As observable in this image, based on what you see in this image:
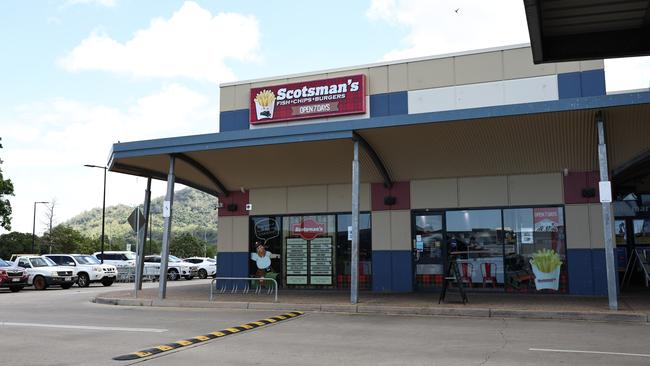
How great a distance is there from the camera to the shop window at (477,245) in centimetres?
1689

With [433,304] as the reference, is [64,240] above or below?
above

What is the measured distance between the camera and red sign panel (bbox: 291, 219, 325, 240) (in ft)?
62.7

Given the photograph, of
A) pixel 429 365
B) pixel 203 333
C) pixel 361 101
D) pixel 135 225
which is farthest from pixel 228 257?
pixel 429 365

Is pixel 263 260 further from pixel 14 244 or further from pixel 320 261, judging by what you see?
pixel 14 244

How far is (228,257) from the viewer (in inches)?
792

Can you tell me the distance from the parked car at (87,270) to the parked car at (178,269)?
599cm

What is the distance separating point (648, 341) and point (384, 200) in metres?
9.74

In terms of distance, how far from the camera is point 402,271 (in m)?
17.7

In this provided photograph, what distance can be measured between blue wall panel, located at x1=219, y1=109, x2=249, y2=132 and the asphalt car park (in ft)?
28.4

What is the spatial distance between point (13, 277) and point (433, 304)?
1843 cm

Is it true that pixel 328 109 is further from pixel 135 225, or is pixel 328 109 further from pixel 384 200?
pixel 135 225

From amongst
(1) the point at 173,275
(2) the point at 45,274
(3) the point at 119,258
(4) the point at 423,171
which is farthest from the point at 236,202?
(3) the point at 119,258

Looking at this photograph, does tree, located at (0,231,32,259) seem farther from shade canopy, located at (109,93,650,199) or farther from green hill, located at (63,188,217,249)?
green hill, located at (63,188,217,249)

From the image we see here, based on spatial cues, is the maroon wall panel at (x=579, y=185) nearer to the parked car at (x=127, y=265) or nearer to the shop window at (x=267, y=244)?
the shop window at (x=267, y=244)
